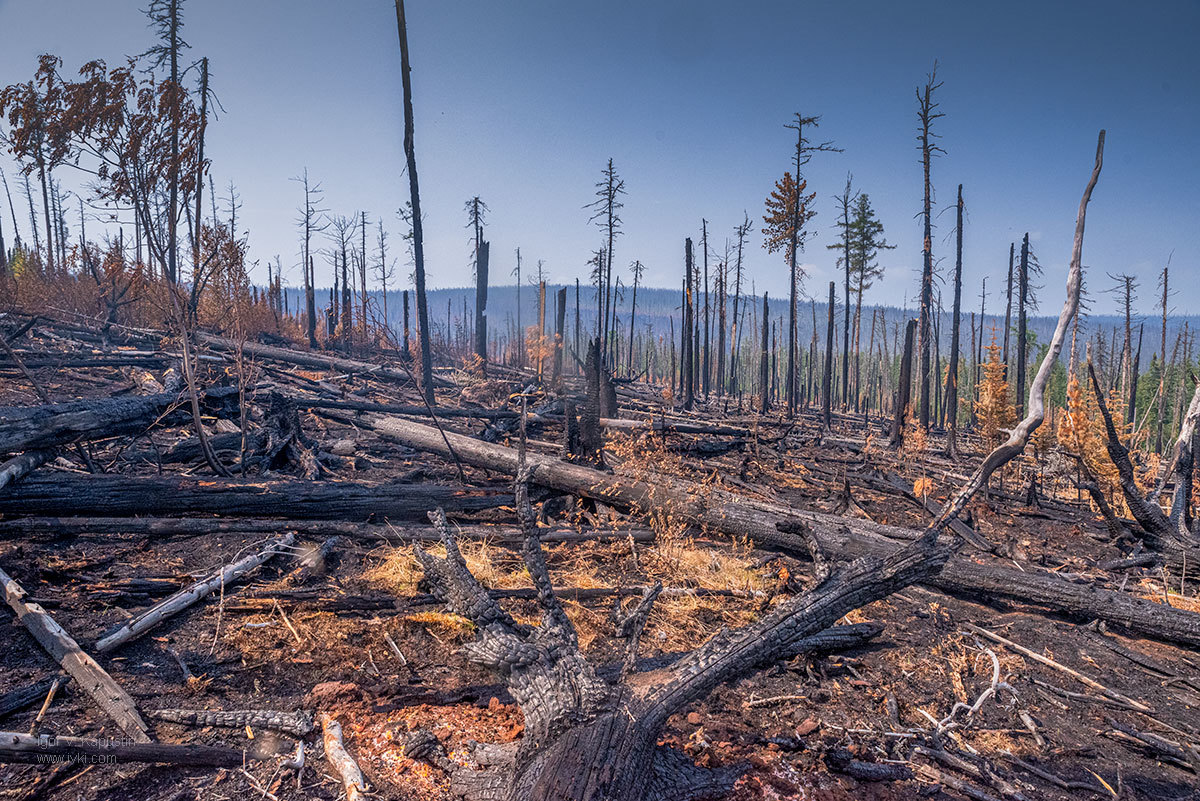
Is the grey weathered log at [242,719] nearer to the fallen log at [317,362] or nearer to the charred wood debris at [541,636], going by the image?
the charred wood debris at [541,636]

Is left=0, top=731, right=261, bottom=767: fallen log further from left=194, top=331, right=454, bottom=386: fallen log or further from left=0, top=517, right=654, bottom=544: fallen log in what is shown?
left=194, top=331, right=454, bottom=386: fallen log

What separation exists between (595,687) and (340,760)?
4.34 ft

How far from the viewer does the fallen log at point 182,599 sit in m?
3.49

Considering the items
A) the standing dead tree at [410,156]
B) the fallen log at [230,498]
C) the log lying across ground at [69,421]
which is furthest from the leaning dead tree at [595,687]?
the standing dead tree at [410,156]

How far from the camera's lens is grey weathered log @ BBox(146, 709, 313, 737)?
2.83m

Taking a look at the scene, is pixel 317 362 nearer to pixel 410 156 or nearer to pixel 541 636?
pixel 410 156

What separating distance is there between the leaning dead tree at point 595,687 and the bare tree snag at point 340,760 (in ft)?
0.96

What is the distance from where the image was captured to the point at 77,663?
314 cm

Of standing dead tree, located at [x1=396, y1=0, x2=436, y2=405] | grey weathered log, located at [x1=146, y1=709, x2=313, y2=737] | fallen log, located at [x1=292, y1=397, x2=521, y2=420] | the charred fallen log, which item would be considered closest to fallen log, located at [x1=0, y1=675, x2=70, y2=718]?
grey weathered log, located at [x1=146, y1=709, x2=313, y2=737]

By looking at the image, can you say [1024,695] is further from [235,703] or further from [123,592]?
[123,592]

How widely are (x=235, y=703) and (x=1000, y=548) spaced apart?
25.9 feet

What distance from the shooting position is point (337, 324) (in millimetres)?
29172

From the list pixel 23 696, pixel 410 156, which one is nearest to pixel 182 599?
pixel 23 696

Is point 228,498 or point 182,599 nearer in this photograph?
point 182,599
